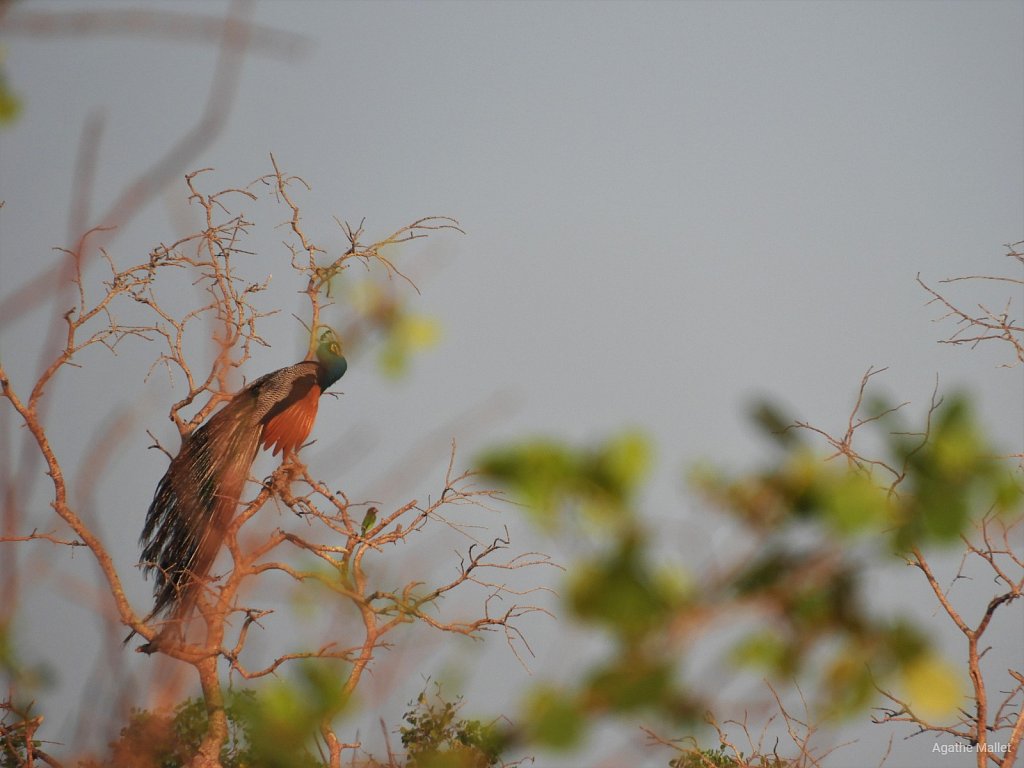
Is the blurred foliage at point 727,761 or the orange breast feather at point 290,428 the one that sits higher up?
the orange breast feather at point 290,428

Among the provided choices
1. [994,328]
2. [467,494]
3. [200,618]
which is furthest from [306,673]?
[994,328]

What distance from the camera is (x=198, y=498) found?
3771 millimetres

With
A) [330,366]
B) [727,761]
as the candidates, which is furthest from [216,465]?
[727,761]

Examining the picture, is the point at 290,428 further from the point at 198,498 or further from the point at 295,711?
the point at 295,711

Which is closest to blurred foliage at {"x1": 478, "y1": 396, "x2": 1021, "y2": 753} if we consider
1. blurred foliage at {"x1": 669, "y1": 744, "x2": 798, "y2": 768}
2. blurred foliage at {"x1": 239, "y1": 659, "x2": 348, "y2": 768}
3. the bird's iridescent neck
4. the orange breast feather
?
blurred foliage at {"x1": 239, "y1": 659, "x2": 348, "y2": 768}

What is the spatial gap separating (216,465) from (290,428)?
0.32 meters

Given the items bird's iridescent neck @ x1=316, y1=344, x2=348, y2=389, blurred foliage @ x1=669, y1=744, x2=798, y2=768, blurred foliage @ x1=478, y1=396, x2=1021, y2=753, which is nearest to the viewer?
blurred foliage @ x1=478, y1=396, x2=1021, y2=753

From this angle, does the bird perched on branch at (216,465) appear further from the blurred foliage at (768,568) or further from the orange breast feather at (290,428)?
the blurred foliage at (768,568)

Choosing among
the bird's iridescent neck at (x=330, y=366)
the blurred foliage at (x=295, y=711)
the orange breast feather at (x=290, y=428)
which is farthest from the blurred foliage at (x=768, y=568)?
the bird's iridescent neck at (x=330, y=366)

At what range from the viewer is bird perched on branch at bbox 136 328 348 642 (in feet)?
11.7

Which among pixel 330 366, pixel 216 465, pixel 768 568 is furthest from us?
pixel 330 366

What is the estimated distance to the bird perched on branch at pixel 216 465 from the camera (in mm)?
3557

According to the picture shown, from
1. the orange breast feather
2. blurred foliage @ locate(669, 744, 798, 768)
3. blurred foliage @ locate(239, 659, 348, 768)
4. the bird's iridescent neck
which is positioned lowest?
blurred foliage @ locate(239, 659, 348, 768)

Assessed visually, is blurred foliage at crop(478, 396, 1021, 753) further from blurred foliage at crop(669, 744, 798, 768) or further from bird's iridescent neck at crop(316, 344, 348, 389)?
bird's iridescent neck at crop(316, 344, 348, 389)
